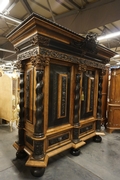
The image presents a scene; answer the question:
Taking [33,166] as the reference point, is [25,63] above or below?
above

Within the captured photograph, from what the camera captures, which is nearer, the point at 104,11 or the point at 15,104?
the point at 104,11

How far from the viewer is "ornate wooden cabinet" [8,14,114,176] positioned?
1.88m

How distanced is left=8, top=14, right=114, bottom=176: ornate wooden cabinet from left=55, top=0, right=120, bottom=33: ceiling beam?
2.96 ft

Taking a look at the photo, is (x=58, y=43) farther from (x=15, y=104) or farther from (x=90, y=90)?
(x=15, y=104)

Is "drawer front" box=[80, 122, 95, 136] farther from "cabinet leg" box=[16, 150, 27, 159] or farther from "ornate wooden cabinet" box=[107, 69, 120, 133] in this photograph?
"cabinet leg" box=[16, 150, 27, 159]

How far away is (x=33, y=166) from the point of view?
183 cm

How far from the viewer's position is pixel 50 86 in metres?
2.13

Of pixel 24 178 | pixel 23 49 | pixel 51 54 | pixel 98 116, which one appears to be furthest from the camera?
pixel 98 116

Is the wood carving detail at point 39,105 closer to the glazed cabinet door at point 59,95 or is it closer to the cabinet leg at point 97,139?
the glazed cabinet door at point 59,95

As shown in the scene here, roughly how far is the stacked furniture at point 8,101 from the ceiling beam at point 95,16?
2543 mm

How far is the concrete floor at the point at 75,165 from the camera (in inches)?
74.5

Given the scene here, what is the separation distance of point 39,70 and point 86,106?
1589 mm

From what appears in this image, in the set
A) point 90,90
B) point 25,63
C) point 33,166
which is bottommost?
point 33,166

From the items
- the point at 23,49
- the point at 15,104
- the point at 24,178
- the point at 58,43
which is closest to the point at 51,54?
the point at 58,43
